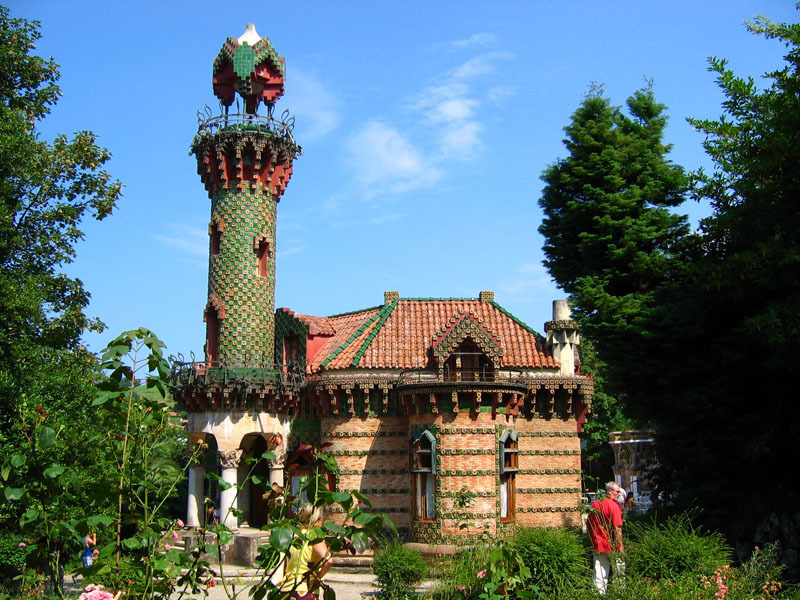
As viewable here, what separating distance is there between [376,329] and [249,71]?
927 cm

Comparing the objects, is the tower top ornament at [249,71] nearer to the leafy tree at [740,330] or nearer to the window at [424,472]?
the window at [424,472]

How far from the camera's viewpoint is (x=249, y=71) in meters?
24.8

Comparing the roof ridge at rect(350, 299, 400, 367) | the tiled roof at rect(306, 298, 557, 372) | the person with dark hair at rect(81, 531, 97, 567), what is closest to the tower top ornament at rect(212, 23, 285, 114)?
the tiled roof at rect(306, 298, 557, 372)

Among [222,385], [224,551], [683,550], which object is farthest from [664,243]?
[224,551]

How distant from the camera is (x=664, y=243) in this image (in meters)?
22.6

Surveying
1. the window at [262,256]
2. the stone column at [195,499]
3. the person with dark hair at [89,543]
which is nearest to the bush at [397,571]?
the person with dark hair at [89,543]

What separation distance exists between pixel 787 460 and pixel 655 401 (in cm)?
334

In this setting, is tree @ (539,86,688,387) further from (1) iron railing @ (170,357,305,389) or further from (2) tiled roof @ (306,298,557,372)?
(1) iron railing @ (170,357,305,389)

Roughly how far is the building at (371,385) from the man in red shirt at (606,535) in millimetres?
8149

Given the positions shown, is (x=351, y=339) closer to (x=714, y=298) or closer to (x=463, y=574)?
(x=714, y=298)

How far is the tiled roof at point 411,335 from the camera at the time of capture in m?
23.4

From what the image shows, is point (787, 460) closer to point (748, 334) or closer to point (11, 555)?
point (748, 334)

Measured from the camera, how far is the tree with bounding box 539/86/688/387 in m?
21.8

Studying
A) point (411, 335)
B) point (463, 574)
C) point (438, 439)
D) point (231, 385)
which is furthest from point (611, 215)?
point (463, 574)
